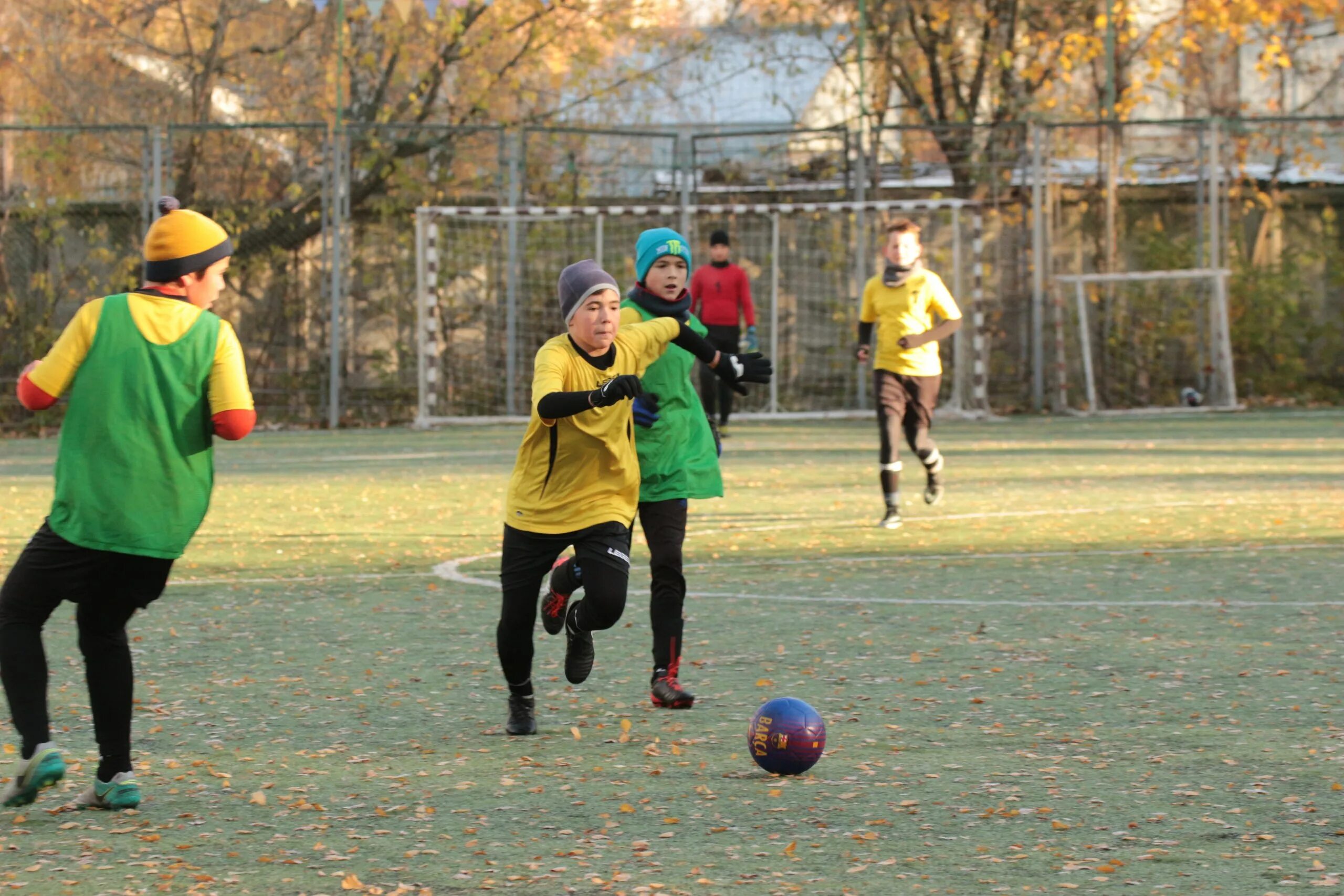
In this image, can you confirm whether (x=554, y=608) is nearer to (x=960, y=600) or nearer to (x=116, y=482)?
(x=116, y=482)

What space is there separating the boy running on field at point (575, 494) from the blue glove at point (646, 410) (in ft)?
0.58

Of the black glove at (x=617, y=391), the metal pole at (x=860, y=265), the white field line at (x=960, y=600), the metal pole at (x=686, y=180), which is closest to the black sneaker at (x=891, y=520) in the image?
the white field line at (x=960, y=600)

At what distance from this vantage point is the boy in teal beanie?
666cm

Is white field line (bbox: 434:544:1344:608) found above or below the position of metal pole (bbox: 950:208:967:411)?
below

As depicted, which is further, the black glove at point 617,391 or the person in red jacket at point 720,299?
the person in red jacket at point 720,299

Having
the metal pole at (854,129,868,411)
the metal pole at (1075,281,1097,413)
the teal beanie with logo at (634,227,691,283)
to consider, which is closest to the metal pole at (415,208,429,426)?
the metal pole at (854,129,868,411)

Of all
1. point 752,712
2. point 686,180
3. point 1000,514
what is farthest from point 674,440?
point 686,180

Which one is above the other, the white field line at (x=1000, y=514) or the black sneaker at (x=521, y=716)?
the white field line at (x=1000, y=514)

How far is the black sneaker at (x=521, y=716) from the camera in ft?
20.4

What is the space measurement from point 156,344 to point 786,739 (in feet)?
6.94

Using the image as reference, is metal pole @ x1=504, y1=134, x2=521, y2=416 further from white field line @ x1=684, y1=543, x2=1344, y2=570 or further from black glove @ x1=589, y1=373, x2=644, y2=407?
black glove @ x1=589, y1=373, x2=644, y2=407

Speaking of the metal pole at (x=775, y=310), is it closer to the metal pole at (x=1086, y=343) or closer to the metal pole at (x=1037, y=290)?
the metal pole at (x=1037, y=290)

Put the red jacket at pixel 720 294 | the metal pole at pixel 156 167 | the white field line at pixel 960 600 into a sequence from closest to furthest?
the white field line at pixel 960 600 → the red jacket at pixel 720 294 → the metal pole at pixel 156 167

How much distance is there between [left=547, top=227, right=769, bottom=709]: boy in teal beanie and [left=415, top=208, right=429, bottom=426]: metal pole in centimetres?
1735
